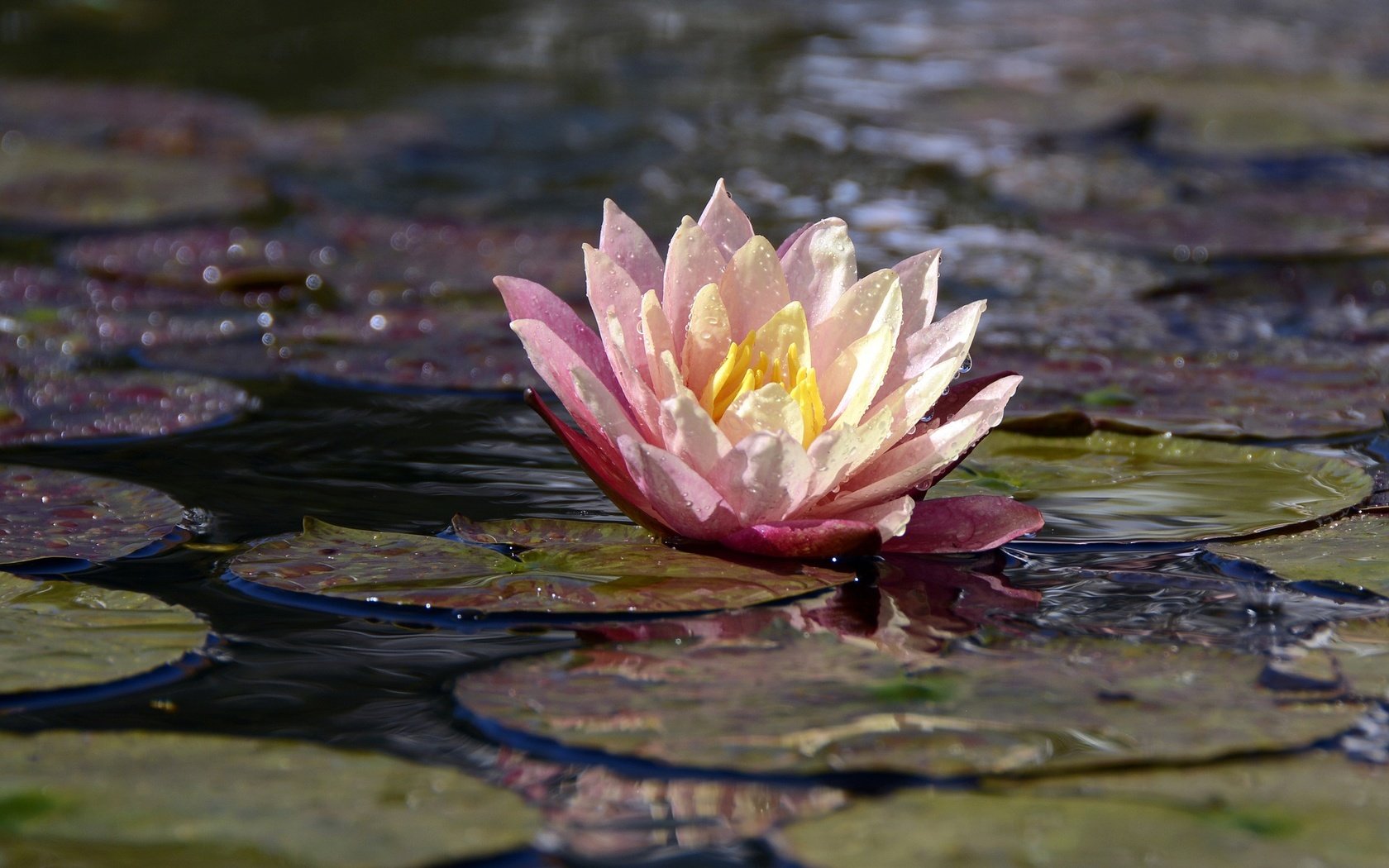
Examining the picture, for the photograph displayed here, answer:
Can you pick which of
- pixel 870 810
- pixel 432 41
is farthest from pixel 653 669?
pixel 432 41

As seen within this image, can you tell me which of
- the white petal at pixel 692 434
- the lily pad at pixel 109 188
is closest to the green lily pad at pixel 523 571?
the white petal at pixel 692 434

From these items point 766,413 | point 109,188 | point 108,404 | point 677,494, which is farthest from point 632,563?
point 109,188

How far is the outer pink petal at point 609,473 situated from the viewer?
1431mm

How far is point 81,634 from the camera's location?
1279 millimetres

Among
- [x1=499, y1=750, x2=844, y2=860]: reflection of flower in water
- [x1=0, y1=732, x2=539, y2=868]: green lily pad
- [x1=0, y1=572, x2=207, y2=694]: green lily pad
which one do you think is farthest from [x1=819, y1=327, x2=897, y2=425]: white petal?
[x1=0, y1=572, x2=207, y2=694]: green lily pad

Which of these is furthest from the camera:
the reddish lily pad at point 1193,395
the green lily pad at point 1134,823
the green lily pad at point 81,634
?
the reddish lily pad at point 1193,395

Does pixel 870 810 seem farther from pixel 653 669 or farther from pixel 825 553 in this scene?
pixel 825 553

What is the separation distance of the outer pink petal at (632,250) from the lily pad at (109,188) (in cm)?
232

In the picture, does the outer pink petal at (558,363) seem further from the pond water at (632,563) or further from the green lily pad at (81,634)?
the green lily pad at (81,634)

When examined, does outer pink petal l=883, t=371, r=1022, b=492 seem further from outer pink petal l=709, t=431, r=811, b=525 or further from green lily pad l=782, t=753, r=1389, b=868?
green lily pad l=782, t=753, r=1389, b=868

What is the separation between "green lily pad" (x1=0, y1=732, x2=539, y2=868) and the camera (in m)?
0.95

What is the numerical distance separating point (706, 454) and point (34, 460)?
104cm

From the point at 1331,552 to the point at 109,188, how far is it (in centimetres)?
327

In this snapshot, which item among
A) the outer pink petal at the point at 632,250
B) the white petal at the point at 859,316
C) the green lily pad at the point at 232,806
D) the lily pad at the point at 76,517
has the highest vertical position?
the outer pink petal at the point at 632,250
